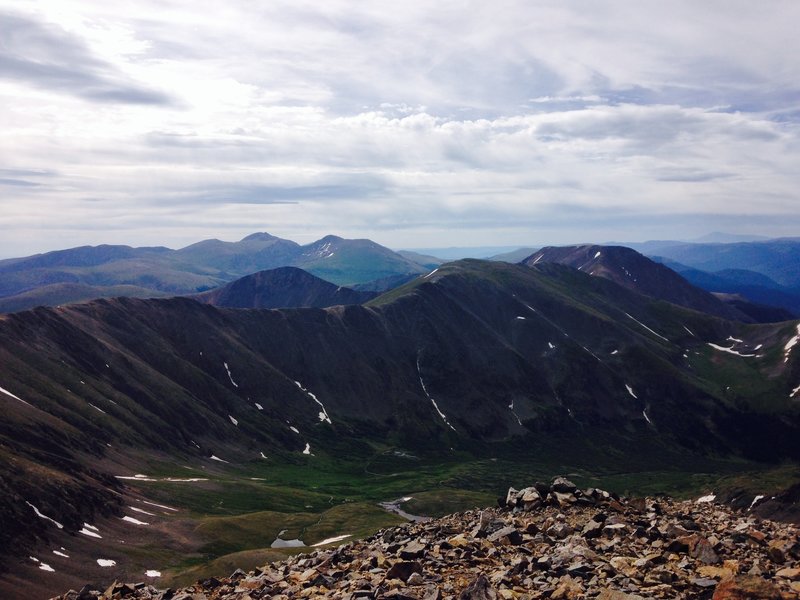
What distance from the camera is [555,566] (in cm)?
2858

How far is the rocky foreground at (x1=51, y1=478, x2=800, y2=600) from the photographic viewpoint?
2558cm

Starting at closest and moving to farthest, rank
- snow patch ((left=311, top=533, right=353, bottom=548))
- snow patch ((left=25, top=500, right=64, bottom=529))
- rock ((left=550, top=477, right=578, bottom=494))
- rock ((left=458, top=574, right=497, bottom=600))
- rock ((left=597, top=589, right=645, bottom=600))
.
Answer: rock ((left=597, top=589, right=645, bottom=600)) → rock ((left=458, top=574, right=497, bottom=600)) → rock ((left=550, top=477, right=578, bottom=494)) → snow patch ((left=25, top=500, right=64, bottom=529)) → snow patch ((left=311, top=533, right=353, bottom=548))

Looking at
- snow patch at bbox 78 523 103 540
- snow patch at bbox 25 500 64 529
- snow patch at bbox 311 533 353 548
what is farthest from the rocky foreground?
snow patch at bbox 311 533 353 548

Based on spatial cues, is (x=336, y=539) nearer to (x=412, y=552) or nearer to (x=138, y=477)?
(x=138, y=477)

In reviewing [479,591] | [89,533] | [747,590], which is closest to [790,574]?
[747,590]

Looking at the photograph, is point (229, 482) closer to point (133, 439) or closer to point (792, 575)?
point (133, 439)

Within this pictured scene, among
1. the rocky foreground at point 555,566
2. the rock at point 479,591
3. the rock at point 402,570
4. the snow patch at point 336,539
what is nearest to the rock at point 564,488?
the rocky foreground at point 555,566

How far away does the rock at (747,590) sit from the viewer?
22.4 metres

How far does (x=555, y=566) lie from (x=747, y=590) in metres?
8.40

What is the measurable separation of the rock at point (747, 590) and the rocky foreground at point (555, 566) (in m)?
0.04

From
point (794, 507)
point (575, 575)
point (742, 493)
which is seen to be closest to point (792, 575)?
point (575, 575)

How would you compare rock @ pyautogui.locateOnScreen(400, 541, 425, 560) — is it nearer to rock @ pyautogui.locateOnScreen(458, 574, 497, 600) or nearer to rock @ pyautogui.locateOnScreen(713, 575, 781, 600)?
rock @ pyautogui.locateOnScreen(458, 574, 497, 600)

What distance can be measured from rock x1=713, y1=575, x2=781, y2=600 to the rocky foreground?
0.13ft

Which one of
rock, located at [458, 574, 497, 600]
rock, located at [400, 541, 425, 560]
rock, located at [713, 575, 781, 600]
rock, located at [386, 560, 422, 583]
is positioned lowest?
rock, located at [400, 541, 425, 560]
